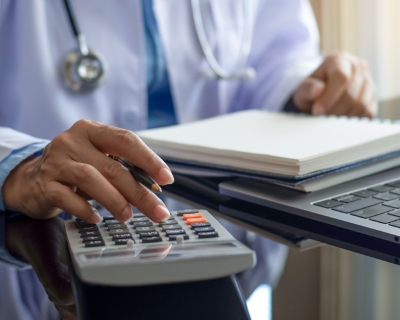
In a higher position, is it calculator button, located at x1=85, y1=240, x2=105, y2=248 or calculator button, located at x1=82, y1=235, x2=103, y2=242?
calculator button, located at x1=85, y1=240, x2=105, y2=248

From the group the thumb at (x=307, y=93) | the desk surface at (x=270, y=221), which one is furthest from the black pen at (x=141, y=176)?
the thumb at (x=307, y=93)

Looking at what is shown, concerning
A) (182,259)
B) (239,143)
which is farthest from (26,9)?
(182,259)

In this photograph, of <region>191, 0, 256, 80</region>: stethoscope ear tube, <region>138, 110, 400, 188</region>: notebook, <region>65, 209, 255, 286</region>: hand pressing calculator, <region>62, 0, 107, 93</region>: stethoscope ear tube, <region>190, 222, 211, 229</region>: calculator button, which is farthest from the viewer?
<region>191, 0, 256, 80</region>: stethoscope ear tube

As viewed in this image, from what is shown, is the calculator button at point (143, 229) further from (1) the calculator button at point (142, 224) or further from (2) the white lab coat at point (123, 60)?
(2) the white lab coat at point (123, 60)

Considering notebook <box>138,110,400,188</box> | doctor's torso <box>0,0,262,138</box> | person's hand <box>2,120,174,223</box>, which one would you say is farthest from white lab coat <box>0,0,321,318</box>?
person's hand <box>2,120,174,223</box>

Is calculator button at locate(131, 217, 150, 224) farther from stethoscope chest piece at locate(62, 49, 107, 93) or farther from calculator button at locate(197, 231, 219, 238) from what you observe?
stethoscope chest piece at locate(62, 49, 107, 93)

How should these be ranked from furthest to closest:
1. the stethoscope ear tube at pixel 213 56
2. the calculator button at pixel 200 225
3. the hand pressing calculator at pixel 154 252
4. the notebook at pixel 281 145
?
the stethoscope ear tube at pixel 213 56 → the notebook at pixel 281 145 → the calculator button at pixel 200 225 → the hand pressing calculator at pixel 154 252

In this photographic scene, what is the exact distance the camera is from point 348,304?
1.39 ft

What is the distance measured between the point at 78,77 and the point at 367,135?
0.50 m

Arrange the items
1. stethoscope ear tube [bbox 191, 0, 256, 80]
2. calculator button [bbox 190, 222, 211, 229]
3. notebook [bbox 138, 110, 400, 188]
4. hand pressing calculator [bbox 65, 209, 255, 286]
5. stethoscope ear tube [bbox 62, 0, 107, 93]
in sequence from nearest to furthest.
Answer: hand pressing calculator [bbox 65, 209, 255, 286] < calculator button [bbox 190, 222, 211, 229] < notebook [bbox 138, 110, 400, 188] < stethoscope ear tube [bbox 62, 0, 107, 93] < stethoscope ear tube [bbox 191, 0, 256, 80]

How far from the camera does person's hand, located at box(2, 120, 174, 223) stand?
1.70ft

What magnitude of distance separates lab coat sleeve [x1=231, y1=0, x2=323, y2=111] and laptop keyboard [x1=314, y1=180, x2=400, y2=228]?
0.59 m

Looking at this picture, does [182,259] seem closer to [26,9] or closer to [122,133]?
[122,133]

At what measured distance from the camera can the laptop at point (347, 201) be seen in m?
0.52
